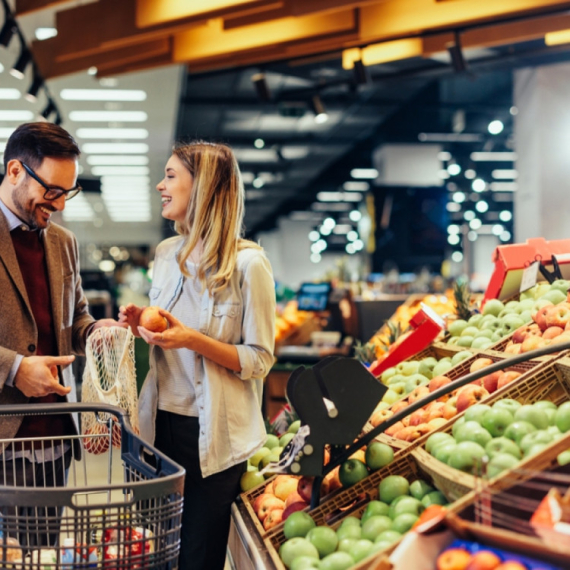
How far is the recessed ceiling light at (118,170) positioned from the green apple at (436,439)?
14.3 meters

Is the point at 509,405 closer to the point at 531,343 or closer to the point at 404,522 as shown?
the point at 404,522

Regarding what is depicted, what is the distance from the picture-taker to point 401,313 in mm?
5738

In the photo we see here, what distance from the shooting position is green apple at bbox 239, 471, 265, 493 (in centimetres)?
237

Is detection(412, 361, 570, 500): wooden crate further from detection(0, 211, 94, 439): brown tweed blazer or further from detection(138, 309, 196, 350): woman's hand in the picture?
detection(0, 211, 94, 439): brown tweed blazer

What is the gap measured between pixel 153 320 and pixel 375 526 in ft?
2.66

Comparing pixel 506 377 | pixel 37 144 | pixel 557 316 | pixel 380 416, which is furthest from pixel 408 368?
pixel 37 144

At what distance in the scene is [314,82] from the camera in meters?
11.1

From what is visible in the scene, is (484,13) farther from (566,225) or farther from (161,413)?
(161,413)

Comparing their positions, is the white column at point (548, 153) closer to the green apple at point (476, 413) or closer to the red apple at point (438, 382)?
the red apple at point (438, 382)

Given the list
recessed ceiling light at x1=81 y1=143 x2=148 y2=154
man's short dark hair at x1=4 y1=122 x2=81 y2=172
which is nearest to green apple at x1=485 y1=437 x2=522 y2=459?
man's short dark hair at x1=4 y1=122 x2=81 y2=172

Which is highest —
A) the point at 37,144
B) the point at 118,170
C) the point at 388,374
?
the point at 118,170

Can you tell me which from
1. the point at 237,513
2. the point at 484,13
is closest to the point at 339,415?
the point at 237,513

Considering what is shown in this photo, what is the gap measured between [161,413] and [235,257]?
529 mm

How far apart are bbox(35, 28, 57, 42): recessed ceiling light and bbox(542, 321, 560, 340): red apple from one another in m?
6.76
